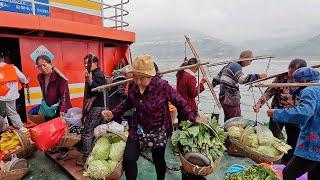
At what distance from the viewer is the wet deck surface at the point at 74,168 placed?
175 inches

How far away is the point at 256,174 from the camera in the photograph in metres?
3.71

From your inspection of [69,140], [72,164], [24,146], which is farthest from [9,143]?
[72,164]

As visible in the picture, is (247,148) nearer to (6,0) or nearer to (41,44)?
(41,44)

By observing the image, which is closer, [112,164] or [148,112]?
[148,112]

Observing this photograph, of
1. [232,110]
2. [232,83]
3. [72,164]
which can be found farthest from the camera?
[232,110]

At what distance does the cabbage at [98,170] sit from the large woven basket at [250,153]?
232cm

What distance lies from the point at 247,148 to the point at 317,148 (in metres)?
1.76

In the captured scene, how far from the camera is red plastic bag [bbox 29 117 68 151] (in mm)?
4273

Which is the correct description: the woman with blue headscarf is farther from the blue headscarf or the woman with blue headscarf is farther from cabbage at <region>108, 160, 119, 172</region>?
cabbage at <region>108, 160, 119, 172</region>

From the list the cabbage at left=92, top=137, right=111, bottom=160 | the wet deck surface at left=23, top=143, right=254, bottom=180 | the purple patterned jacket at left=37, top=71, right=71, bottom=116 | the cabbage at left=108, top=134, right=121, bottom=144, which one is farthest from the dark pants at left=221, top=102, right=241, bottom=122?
the purple patterned jacket at left=37, top=71, right=71, bottom=116

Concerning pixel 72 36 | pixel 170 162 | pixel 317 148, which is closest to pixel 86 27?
pixel 72 36

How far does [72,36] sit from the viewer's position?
6.91 m

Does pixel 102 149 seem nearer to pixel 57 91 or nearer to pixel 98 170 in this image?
pixel 98 170

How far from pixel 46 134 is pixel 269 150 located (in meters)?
3.50
